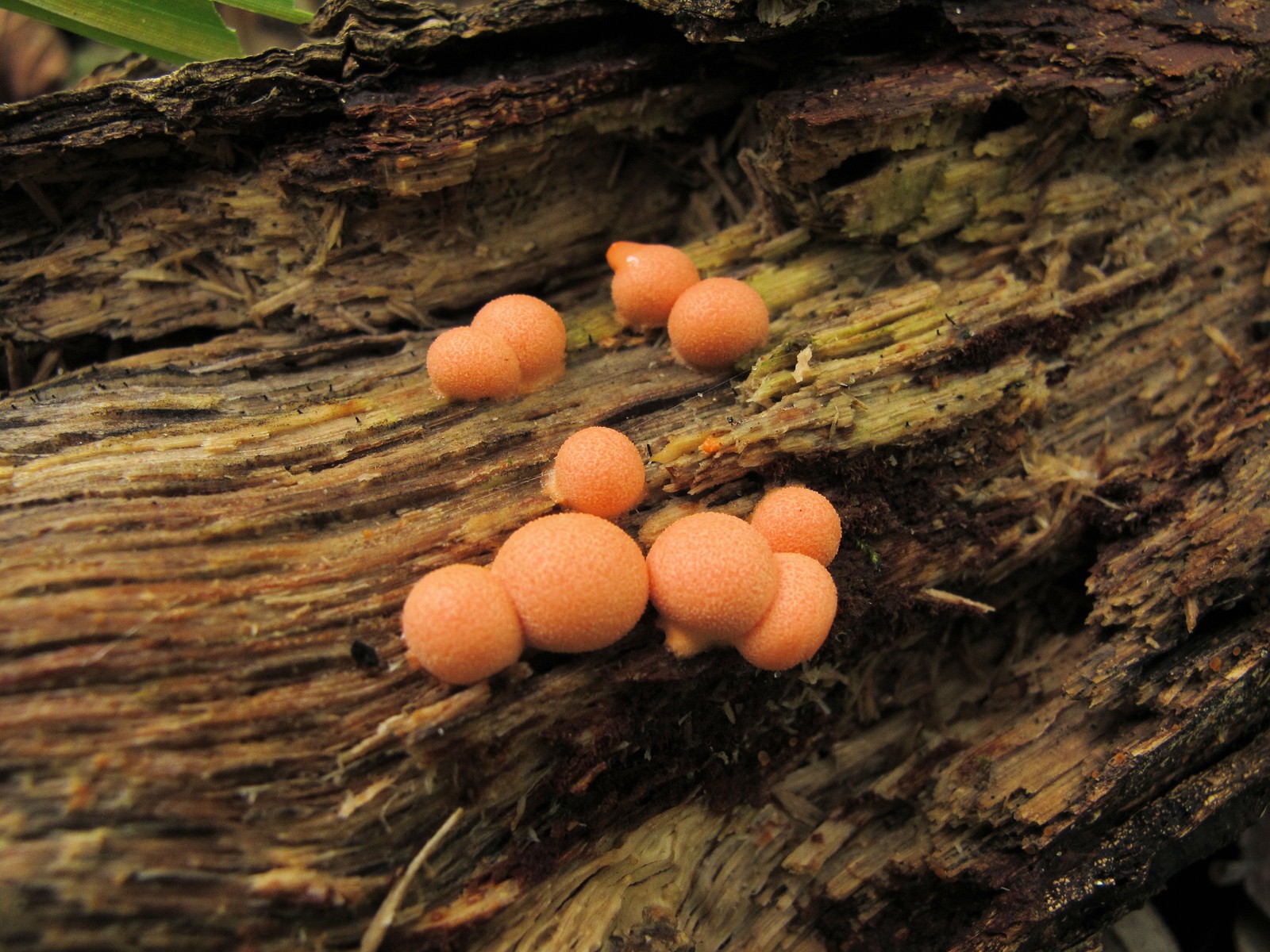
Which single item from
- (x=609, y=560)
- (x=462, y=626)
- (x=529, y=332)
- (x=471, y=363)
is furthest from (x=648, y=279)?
(x=462, y=626)

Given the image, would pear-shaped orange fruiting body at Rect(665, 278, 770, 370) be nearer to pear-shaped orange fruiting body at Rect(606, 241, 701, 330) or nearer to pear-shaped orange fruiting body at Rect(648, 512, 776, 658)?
pear-shaped orange fruiting body at Rect(606, 241, 701, 330)

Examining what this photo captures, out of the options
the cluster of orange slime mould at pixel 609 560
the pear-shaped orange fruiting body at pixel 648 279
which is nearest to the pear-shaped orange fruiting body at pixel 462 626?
the cluster of orange slime mould at pixel 609 560

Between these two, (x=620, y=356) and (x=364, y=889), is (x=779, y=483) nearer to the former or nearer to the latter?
(x=620, y=356)

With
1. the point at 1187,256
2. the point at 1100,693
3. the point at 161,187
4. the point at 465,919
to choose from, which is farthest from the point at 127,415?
the point at 1187,256

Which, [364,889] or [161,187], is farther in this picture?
[161,187]

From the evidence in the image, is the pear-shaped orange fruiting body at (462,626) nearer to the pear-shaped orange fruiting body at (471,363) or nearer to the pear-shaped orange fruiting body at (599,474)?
the pear-shaped orange fruiting body at (599,474)

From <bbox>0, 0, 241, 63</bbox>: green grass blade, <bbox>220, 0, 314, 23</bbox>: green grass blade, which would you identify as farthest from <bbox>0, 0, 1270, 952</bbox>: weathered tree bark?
<bbox>0, 0, 241, 63</bbox>: green grass blade

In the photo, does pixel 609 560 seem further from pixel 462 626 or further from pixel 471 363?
pixel 471 363
